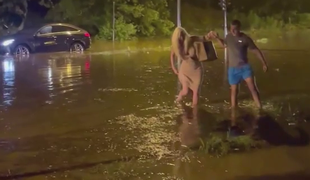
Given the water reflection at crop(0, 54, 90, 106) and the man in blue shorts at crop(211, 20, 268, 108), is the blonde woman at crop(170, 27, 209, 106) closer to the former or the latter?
the man in blue shorts at crop(211, 20, 268, 108)

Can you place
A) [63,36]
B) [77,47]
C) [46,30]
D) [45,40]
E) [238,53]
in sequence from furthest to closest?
[77,47] → [63,36] → [46,30] → [45,40] → [238,53]

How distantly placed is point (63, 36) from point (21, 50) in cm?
210

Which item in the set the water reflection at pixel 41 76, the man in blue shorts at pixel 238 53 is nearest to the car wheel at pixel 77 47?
the water reflection at pixel 41 76

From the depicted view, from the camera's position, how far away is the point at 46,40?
26.0 metres

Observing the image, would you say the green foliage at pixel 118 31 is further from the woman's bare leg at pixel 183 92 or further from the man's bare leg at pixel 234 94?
the man's bare leg at pixel 234 94

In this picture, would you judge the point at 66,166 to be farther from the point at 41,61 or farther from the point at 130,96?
the point at 41,61

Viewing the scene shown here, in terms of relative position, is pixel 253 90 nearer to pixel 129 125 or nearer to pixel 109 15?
pixel 129 125

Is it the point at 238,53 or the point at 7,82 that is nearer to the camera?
the point at 238,53

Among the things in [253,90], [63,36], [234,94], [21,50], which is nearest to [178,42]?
[234,94]

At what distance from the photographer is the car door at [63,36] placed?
26281mm

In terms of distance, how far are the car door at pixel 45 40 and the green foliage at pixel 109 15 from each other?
7.42 meters

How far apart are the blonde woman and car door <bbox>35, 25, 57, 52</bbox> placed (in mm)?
14758

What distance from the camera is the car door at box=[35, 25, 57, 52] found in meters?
25.7

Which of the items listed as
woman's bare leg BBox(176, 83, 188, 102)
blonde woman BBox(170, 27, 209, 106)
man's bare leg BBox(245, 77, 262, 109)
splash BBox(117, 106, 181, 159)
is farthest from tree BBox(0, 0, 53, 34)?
man's bare leg BBox(245, 77, 262, 109)
